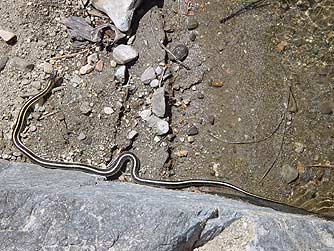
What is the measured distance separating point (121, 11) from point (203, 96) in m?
0.93

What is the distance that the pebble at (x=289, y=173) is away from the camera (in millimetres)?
4285

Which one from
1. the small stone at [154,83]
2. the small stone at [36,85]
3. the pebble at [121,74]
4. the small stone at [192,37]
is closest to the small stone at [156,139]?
the small stone at [154,83]

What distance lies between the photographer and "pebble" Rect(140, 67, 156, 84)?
4363mm

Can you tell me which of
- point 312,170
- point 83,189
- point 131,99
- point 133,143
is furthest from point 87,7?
point 312,170

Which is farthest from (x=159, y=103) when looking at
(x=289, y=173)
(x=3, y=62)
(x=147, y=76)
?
(x=3, y=62)

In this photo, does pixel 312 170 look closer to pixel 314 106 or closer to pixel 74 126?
pixel 314 106

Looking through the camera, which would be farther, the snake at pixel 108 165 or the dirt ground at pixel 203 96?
the dirt ground at pixel 203 96

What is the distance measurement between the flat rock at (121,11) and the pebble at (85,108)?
0.65 meters

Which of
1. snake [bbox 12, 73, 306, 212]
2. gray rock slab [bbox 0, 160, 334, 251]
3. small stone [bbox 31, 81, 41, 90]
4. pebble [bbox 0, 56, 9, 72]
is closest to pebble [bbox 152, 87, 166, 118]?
snake [bbox 12, 73, 306, 212]

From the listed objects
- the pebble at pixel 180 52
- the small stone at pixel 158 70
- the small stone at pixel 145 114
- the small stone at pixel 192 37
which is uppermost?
the small stone at pixel 192 37

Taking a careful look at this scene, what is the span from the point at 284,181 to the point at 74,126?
66.2 inches

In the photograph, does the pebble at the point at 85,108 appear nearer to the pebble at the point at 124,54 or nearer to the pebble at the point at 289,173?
the pebble at the point at 124,54

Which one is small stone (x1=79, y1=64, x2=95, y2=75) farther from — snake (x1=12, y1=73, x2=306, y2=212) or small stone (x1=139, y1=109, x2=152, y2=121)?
small stone (x1=139, y1=109, x2=152, y2=121)

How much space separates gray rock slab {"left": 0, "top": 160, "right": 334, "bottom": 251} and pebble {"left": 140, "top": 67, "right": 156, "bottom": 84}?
4.82 ft
